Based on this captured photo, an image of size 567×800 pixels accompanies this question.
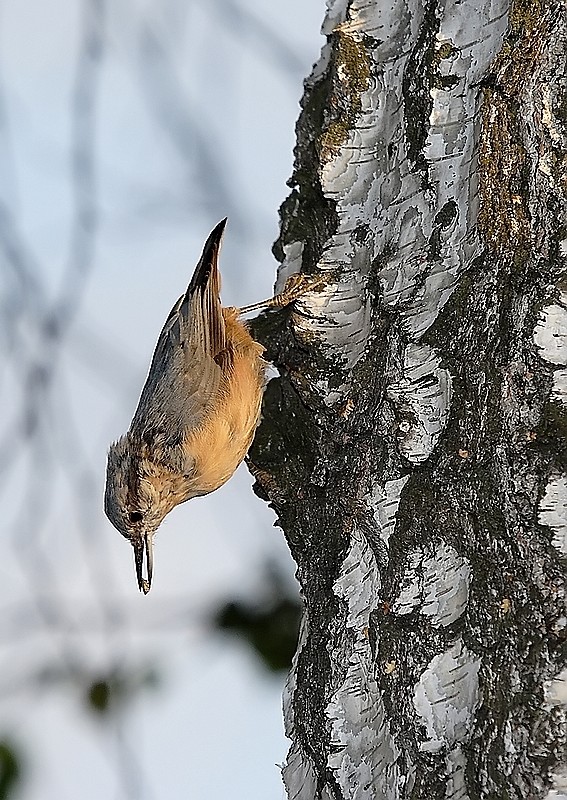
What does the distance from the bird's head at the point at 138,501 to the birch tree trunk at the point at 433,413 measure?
3.85 ft

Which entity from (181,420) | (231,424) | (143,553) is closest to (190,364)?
(181,420)

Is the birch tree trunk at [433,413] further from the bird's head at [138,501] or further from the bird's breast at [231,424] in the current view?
the bird's head at [138,501]

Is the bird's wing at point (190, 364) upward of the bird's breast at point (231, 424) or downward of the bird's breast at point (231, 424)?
upward

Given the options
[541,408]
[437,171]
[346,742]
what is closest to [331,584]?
[346,742]

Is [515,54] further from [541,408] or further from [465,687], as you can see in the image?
[465,687]

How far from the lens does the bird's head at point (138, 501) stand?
11.0ft

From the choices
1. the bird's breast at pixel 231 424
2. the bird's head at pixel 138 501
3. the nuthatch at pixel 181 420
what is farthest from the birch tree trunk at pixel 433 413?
the bird's head at pixel 138 501

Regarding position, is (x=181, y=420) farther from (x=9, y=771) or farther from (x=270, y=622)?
(x=9, y=771)

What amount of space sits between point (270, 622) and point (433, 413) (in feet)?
5.58

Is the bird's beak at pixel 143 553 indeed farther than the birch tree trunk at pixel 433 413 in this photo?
Yes

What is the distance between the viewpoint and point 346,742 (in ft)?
6.05

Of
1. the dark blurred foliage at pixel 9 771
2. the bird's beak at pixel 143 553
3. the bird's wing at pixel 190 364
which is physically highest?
the bird's wing at pixel 190 364

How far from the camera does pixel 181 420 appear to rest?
338 cm

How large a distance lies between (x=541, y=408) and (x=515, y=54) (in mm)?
655
